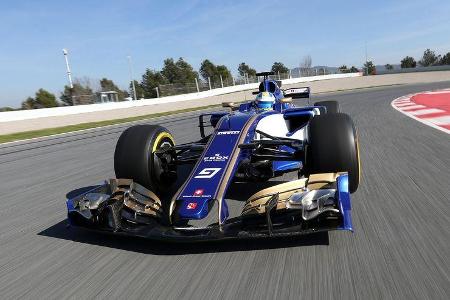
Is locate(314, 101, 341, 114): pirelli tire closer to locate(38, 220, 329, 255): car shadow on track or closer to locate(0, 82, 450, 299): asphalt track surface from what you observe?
locate(0, 82, 450, 299): asphalt track surface

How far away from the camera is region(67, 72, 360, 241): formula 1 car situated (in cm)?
267

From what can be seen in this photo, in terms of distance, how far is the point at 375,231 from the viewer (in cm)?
289

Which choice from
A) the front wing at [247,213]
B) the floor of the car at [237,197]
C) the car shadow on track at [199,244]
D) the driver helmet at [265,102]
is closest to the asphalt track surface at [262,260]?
the car shadow on track at [199,244]

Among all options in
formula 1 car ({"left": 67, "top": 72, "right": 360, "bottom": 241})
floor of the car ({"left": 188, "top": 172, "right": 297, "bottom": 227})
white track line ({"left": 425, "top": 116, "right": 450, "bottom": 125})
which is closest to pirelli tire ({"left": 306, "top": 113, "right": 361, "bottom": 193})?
formula 1 car ({"left": 67, "top": 72, "right": 360, "bottom": 241})

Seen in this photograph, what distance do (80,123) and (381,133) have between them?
54.3 feet

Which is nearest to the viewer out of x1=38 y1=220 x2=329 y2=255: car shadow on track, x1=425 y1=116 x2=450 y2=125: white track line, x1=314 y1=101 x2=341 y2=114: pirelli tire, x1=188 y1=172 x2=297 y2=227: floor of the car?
x1=38 y1=220 x2=329 y2=255: car shadow on track

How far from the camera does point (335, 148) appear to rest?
10.9 ft

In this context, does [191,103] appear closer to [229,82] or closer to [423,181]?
[229,82]

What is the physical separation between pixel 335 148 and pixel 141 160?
5.85ft

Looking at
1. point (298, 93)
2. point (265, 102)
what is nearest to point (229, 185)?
point (265, 102)

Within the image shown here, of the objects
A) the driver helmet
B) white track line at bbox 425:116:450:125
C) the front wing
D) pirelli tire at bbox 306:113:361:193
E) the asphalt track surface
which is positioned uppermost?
the driver helmet

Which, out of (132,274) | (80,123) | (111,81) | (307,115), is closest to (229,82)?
(80,123)

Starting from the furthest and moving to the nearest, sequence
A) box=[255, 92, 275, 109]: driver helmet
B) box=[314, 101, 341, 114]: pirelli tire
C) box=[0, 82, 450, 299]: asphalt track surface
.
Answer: box=[314, 101, 341, 114]: pirelli tire
box=[255, 92, 275, 109]: driver helmet
box=[0, 82, 450, 299]: asphalt track surface

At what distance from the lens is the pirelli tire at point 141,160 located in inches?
148
